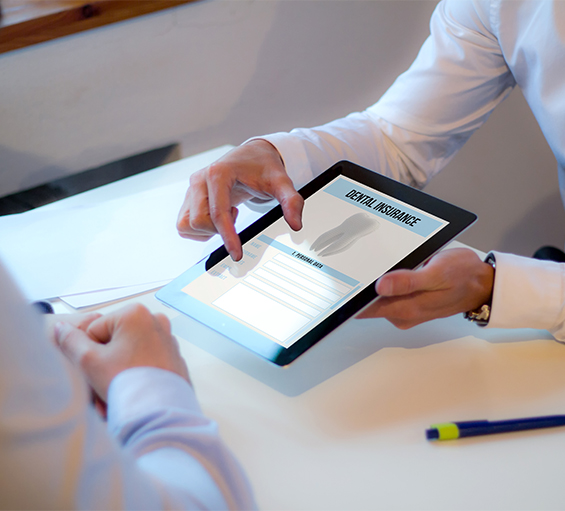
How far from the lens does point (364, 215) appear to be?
2.01ft

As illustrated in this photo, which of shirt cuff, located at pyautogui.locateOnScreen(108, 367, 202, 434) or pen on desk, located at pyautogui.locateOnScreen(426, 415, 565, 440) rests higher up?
shirt cuff, located at pyautogui.locateOnScreen(108, 367, 202, 434)

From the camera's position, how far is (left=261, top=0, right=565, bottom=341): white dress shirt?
792mm

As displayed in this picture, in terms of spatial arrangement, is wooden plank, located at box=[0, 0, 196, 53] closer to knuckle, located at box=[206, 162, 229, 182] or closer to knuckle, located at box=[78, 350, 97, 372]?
knuckle, located at box=[206, 162, 229, 182]

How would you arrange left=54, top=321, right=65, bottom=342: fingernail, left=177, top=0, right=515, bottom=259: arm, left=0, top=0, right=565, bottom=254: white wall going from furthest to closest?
1. left=0, top=0, right=565, bottom=254: white wall
2. left=177, top=0, right=515, bottom=259: arm
3. left=54, top=321, right=65, bottom=342: fingernail

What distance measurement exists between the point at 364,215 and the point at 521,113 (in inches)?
52.1

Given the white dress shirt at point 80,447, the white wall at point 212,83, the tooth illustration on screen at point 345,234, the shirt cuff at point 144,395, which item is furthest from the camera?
the white wall at point 212,83

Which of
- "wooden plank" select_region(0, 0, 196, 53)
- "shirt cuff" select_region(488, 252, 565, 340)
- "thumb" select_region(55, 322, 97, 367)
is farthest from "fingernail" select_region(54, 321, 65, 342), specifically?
"wooden plank" select_region(0, 0, 196, 53)

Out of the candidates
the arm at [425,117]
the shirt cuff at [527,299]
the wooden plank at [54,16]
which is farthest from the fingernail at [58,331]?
the wooden plank at [54,16]

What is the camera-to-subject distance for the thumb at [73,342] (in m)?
0.44

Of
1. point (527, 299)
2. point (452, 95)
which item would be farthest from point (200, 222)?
point (452, 95)

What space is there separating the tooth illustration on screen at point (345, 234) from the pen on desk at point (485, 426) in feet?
0.67

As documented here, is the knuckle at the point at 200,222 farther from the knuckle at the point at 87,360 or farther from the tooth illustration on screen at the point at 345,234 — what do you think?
the knuckle at the point at 87,360

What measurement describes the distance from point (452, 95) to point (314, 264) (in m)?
0.50

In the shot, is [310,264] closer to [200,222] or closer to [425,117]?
[200,222]
